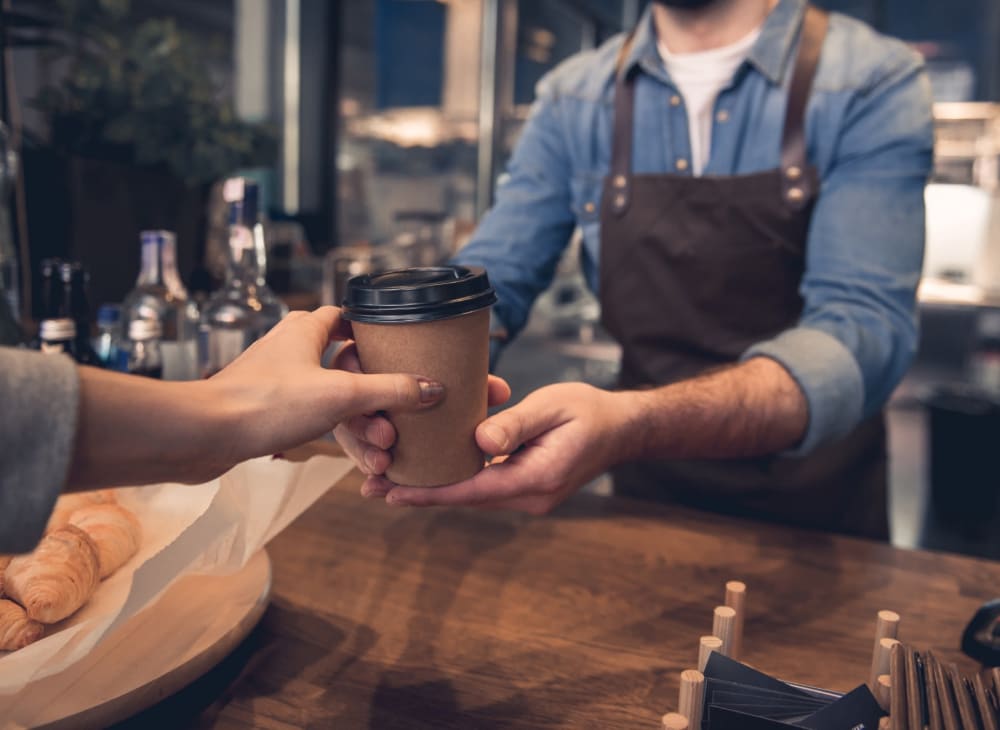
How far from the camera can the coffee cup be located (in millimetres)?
640

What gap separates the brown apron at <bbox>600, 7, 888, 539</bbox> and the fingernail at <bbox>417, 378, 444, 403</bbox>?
92 cm

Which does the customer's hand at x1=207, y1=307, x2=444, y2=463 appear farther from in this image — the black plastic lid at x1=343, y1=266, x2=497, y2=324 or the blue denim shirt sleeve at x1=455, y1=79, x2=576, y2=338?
the blue denim shirt sleeve at x1=455, y1=79, x2=576, y2=338

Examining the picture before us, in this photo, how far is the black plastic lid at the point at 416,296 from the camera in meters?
0.63

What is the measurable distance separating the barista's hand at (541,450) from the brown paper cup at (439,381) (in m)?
0.02

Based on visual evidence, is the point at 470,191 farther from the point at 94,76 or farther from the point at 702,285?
the point at 702,285

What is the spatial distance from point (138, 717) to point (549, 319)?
372 centimetres

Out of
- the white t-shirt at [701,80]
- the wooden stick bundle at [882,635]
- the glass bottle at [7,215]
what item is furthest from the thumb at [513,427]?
the glass bottle at [7,215]

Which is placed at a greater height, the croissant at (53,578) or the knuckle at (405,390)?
the knuckle at (405,390)

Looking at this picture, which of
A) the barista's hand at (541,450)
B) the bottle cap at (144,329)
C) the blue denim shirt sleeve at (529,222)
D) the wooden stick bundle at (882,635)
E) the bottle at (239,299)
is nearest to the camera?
the wooden stick bundle at (882,635)

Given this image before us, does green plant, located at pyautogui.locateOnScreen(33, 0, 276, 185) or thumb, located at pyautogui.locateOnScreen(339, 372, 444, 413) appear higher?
green plant, located at pyautogui.locateOnScreen(33, 0, 276, 185)

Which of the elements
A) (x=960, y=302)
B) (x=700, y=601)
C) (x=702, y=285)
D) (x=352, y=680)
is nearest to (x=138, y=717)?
(x=352, y=680)

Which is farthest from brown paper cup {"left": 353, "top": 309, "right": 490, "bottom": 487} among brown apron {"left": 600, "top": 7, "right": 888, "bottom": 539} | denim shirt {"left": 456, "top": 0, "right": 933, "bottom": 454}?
brown apron {"left": 600, "top": 7, "right": 888, "bottom": 539}

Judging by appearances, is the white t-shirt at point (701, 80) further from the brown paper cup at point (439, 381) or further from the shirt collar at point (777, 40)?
the brown paper cup at point (439, 381)

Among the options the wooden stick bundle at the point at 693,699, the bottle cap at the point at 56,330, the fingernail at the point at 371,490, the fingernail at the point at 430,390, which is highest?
the fingernail at the point at 430,390
